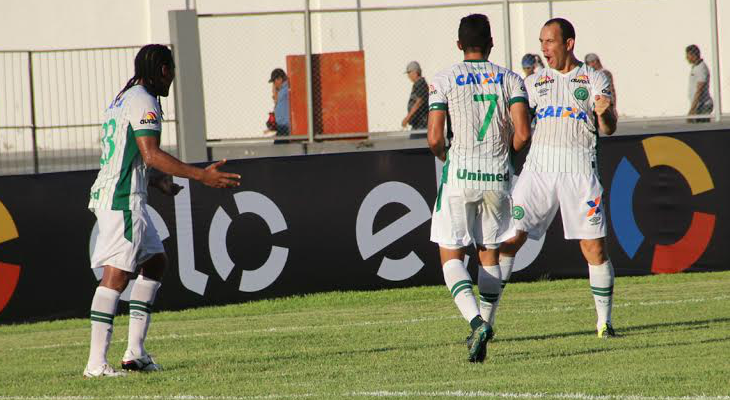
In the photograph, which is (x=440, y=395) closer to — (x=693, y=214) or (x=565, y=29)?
(x=565, y=29)

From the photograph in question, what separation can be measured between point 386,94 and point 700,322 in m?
10.1

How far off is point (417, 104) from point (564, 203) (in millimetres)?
7584

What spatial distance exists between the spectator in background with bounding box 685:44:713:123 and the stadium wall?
1.89 metres

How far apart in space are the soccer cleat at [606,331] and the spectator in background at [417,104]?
7347 millimetres

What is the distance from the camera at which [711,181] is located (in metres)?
14.0

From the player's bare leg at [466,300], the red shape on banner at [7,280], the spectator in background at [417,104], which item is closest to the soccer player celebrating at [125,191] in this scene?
the player's bare leg at [466,300]

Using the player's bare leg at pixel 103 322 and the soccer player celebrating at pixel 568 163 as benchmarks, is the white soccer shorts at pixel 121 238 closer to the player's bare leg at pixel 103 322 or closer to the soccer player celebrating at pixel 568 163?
the player's bare leg at pixel 103 322

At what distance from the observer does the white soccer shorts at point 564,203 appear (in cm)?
896

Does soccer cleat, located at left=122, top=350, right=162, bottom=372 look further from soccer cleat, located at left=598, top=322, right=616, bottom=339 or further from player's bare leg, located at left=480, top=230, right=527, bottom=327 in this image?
soccer cleat, located at left=598, top=322, right=616, bottom=339

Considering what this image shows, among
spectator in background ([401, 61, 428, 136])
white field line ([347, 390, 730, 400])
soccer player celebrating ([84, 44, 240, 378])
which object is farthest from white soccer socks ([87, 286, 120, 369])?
spectator in background ([401, 61, 428, 136])

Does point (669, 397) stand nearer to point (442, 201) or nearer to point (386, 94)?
point (442, 201)

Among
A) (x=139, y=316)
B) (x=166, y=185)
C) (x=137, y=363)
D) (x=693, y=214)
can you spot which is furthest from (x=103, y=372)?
(x=693, y=214)

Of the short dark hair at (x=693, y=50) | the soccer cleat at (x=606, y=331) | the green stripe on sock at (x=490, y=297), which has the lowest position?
the soccer cleat at (x=606, y=331)

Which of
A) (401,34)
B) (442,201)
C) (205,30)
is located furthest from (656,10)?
(442,201)
